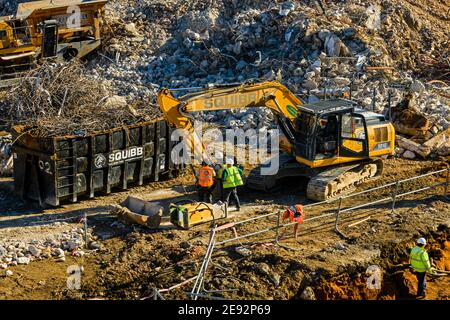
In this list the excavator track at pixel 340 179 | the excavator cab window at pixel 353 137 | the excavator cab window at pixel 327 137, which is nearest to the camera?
the excavator track at pixel 340 179

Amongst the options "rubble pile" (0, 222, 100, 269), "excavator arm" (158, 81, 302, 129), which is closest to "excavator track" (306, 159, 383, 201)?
"excavator arm" (158, 81, 302, 129)

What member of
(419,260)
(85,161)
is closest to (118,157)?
(85,161)

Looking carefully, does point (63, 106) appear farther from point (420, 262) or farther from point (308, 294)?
point (420, 262)

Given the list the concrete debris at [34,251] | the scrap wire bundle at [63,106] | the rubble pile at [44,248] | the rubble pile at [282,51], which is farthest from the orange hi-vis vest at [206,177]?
the rubble pile at [282,51]

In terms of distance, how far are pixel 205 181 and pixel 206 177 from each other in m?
0.10

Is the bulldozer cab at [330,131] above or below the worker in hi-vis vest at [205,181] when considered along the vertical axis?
above

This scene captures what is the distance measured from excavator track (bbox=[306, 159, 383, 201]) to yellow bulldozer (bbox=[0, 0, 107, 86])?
12060 mm

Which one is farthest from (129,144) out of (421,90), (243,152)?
(421,90)

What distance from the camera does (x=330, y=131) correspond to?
1928 cm

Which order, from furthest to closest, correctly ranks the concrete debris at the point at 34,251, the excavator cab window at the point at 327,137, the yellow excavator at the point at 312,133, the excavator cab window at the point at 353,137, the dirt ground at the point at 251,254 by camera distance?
the excavator cab window at the point at 353,137
the excavator cab window at the point at 327,137
the yellow excavator at the point at 312,133
the concrete debris at the point at 34,251
the dirt ground at the point at 251,254

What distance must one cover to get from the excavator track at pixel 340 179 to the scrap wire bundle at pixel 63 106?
4.46 meters

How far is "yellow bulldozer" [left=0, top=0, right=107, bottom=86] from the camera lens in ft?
90.1

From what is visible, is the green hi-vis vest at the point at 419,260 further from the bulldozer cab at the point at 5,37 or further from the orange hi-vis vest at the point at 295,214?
the bulldozer cab at the point at 5,37

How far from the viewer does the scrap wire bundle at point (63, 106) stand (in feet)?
63.1
